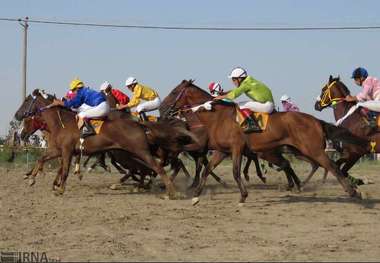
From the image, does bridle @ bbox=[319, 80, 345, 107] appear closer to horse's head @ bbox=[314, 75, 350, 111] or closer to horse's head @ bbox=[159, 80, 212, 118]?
horse's head @ bbox=[314, 75, 350, 111]

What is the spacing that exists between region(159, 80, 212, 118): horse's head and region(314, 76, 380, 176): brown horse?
2.64m

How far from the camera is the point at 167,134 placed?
571 inches

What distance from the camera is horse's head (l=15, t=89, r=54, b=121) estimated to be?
15336 millimetres

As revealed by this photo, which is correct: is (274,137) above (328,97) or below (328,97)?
below

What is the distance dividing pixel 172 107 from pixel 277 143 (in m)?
2.70

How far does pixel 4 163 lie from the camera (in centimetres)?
2708

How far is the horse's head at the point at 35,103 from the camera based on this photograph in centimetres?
1534

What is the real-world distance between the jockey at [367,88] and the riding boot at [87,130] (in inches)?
215

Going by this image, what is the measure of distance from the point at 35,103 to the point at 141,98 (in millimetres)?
2378

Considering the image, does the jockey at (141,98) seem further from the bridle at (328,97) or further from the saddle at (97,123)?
the bridle at (328,97)

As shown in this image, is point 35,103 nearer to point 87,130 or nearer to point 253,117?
point 87,130

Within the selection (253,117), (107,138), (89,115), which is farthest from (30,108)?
(253,117)

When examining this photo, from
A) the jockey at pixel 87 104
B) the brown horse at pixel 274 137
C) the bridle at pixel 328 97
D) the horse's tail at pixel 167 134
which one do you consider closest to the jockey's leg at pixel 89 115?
the jockey at pixel 87 104

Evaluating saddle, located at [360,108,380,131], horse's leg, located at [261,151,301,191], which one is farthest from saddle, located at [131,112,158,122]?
saddle, located at [360,108,380,131]
